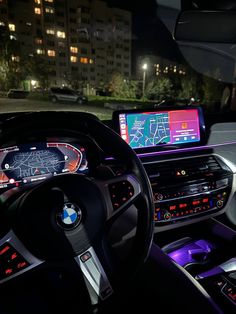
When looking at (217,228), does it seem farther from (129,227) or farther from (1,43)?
(1,43)

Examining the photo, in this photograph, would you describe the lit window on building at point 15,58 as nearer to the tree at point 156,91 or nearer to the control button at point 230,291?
the control button at point 230,291

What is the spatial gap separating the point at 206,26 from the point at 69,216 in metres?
1.67

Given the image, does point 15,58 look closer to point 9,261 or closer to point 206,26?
point 206,26

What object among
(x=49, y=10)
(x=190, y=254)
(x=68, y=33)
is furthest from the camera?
(x=49, y=10)

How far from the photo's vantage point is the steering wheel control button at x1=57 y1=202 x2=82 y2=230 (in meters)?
1.08

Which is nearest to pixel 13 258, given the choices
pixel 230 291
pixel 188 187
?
Answer: pixel 188 187

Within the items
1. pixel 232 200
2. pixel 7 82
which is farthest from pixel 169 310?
pixel 7 82

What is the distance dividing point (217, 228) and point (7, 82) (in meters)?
2.94

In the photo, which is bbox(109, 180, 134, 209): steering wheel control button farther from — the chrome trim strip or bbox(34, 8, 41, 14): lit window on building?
bbox(34, 8, 41, 14): lit window on building

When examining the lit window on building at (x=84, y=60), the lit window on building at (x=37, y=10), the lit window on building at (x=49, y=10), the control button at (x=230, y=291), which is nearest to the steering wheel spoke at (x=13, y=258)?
the control button at (x=230, y=291)

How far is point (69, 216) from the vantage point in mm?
1101

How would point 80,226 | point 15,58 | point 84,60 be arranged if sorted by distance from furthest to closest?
point 84,60 < point 15,58 < point 80,226

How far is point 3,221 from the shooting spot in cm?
105

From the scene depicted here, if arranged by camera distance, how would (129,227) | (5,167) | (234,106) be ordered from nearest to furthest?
(5,167)
(129,227)
(234,106)
